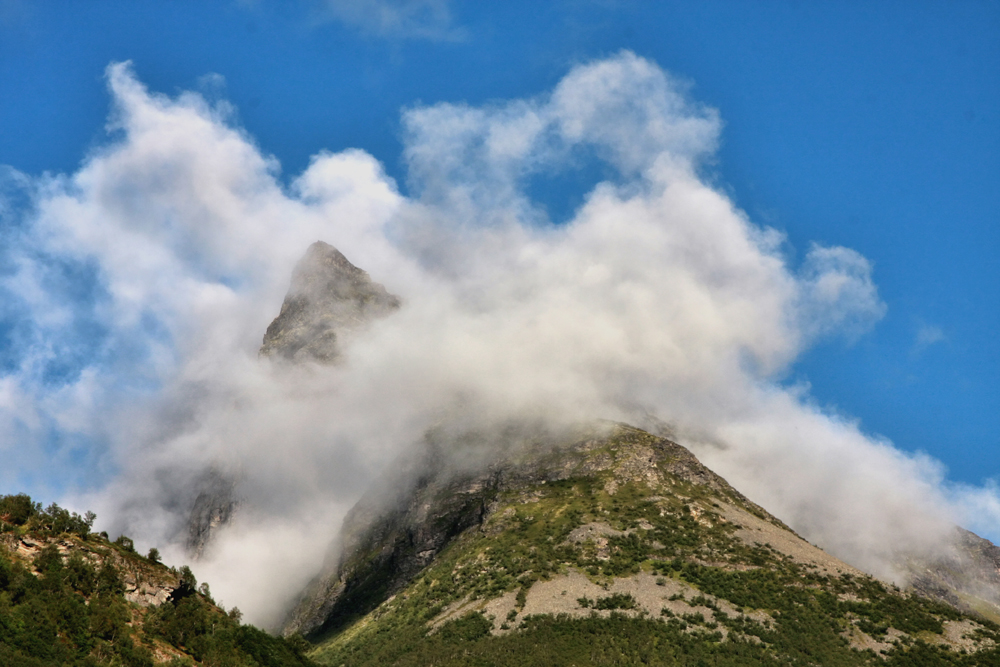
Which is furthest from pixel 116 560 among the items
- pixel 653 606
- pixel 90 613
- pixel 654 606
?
pixel 654 606

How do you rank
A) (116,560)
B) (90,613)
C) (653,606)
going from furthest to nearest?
(653,606) → (116,560) → (90,613)

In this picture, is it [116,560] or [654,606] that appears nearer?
[116,560]

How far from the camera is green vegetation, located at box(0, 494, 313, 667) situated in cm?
5531

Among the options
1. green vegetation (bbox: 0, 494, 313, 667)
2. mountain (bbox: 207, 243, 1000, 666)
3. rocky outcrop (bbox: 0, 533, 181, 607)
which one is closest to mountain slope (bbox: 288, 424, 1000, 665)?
mountain (bbox: 207, 243, 1000, 666)

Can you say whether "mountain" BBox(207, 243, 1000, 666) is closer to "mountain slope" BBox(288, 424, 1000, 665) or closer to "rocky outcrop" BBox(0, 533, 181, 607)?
"mountain slope" BBox(288, 424, 1000, 665)

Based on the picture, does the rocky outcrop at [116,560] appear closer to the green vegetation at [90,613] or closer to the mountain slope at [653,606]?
the green vegetation at [90,613]

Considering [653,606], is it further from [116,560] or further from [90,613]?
[90,613]

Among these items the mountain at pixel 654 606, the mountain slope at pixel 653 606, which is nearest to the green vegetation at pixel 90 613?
the mountain at pixel 654 606

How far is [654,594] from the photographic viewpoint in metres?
151

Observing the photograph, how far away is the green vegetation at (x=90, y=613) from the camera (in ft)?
181

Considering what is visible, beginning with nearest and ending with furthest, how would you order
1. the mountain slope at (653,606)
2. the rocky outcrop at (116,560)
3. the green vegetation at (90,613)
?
the green vegetation at (90,613), the rocky outcrop at (116,560), the mountain slope at (653,606)

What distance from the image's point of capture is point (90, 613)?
61.3 m

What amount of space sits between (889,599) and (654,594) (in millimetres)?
49234

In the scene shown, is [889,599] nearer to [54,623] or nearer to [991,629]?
[991,629]
